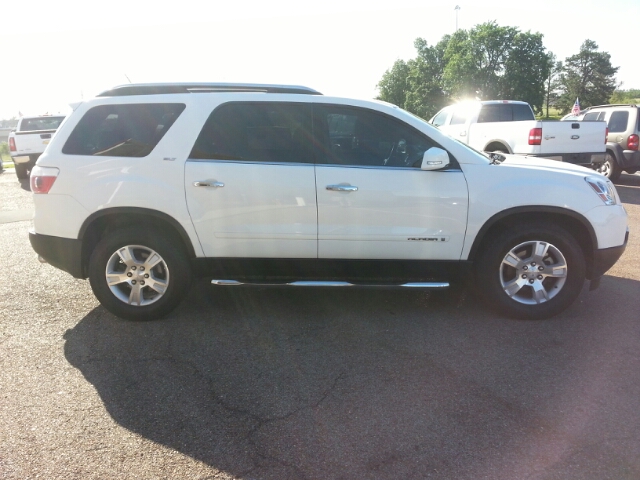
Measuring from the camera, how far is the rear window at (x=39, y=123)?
17.0m

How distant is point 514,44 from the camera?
73.6m

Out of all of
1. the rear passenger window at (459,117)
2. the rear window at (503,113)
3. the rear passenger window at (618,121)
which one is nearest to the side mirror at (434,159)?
the rear window at (503,113)

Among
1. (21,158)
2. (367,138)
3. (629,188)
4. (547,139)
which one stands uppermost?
(367,138)

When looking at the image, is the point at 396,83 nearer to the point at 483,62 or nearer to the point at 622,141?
the point at 483,62

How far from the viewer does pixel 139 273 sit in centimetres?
473

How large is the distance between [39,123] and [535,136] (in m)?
14.1

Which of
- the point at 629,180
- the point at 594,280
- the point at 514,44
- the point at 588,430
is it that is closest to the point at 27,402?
the point at 588,430

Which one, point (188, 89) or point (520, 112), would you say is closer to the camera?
point (188, 89)

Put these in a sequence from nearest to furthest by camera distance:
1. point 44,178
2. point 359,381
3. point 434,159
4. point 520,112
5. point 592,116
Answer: point 359,381, point 434,159, point 44,178, point 520,112, point 592,116

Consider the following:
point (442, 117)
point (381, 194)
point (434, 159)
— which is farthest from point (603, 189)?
point (442, 117)

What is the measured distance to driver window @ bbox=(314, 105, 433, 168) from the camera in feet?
15.3

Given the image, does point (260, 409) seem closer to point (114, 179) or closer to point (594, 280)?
point (114, 179)

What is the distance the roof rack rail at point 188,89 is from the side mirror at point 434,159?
1.09m

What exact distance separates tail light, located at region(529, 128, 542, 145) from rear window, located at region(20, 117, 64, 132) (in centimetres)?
1329
